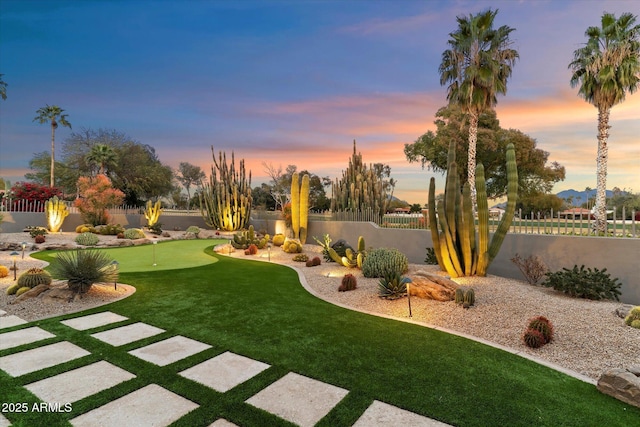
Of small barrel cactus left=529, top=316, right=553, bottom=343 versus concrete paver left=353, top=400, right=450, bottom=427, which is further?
small barrel cactus left=529, top=316, right=553, bottom=343

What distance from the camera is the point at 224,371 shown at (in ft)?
13.5

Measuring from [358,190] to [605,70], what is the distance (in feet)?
40.7

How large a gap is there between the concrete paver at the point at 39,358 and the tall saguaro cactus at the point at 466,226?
28.2ft

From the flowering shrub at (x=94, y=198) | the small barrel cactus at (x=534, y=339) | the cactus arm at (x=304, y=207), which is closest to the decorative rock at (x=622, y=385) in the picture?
the small barrel cactus at (x=534, y=339)

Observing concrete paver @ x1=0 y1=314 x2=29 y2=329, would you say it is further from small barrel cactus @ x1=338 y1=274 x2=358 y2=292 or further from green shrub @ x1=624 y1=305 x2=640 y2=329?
green shrub @ x1=624 y1=305 x2=640 y2=329

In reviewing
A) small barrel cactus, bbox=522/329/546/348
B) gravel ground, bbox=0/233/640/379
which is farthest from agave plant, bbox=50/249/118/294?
small barrel cactus, bbox=522/329/546/348

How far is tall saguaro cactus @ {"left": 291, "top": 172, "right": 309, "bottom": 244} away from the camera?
60.4 feet

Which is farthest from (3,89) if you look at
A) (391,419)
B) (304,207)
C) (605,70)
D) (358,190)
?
(605,70)

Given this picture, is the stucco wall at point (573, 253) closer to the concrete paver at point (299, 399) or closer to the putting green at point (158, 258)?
the concrete paver at point (299, 399)

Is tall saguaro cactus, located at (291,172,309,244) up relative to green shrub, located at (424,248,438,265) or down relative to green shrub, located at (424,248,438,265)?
up

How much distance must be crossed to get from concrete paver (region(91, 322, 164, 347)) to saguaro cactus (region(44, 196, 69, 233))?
68.4ft

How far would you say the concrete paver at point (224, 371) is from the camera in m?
3.81

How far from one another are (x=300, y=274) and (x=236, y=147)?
63.9ft

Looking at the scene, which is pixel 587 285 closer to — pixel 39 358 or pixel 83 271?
pixel 39 358
